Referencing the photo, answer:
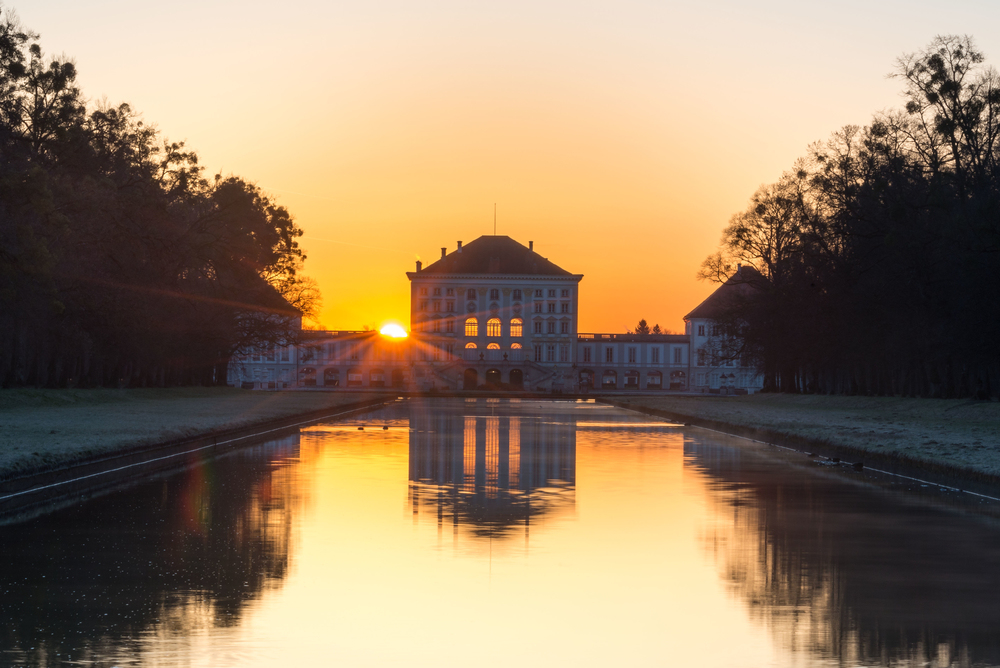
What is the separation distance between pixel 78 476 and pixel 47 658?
10.7m

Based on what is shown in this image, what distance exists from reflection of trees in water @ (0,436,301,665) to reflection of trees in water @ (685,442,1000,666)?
375cm

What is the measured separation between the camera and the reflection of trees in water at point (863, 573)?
22.3 feet

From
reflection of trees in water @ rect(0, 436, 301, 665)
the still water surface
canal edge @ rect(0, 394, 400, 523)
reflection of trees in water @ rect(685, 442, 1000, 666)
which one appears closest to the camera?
the still water surface

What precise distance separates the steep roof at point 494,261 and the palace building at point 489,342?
0.41 feet

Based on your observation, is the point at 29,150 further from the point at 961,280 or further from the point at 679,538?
the point at 679,538

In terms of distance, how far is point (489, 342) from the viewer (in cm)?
14188

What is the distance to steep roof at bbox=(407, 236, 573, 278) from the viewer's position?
465 ft

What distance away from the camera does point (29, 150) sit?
146ft

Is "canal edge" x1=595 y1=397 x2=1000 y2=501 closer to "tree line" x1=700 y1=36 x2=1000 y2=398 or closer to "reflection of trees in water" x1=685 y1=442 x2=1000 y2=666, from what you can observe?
"reflection of trees in water" x1=685 y1=442 x2=1000 y2=666

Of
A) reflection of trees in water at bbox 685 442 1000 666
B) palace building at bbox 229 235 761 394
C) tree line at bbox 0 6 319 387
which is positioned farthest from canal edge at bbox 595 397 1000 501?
palace building at bbox 229 235 761 394

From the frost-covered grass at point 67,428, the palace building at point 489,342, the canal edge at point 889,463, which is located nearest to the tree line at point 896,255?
the canal edge at point 889,463

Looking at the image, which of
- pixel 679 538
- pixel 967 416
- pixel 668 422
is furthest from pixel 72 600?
pixel 967 416

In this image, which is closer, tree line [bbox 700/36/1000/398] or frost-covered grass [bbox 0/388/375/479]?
frost-covered grass [bbox 0/388/375/479]

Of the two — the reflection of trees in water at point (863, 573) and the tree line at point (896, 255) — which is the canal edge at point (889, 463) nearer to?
the reflection of trees in water at point (863, 573)
